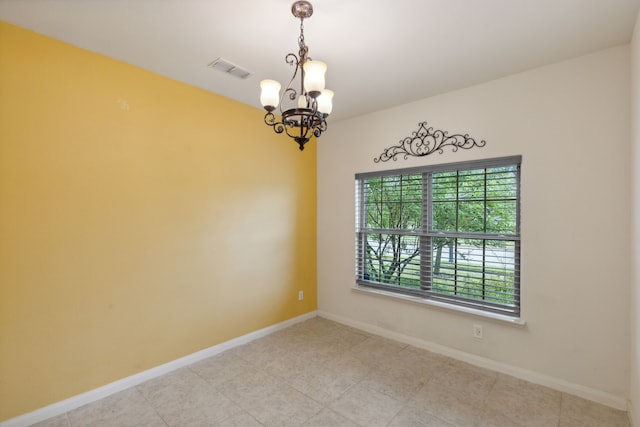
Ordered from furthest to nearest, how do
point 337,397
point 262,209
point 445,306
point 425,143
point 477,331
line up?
point 262,209 < point 425,143 < point 445,306 < point 477,331 < point 337,397

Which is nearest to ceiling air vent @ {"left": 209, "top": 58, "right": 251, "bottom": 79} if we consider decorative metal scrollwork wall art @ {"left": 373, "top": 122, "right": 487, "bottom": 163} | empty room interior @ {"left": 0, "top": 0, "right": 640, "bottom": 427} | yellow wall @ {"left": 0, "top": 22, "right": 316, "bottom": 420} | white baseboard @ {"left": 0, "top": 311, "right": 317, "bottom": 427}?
empty room interior @ {"left": 0, "top": 0, "right": 640, "bottom": 427}

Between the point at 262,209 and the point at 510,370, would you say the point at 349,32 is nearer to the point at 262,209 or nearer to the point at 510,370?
the point at 262,209

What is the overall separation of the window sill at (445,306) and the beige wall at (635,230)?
0.69 m

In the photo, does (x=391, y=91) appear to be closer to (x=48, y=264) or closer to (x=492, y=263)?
(x=492, y=263)

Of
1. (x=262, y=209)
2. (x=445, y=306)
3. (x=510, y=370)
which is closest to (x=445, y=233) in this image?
(x=445, y=306)

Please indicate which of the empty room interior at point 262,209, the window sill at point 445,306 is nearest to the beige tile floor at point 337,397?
the empty room interior at point 262,209

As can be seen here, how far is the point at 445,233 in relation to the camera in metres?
3.05

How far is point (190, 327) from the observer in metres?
2.84

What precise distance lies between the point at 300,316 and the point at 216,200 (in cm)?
184

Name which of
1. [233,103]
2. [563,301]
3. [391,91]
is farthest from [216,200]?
[563,301]

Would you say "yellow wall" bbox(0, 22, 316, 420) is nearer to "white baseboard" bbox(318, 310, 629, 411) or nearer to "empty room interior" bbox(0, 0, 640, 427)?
"empty room interior" bbox(0, 0, 640, 427)

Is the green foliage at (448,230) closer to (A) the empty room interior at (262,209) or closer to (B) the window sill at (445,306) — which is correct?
(A) the empty room interior at (262,209)

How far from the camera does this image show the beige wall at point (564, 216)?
7.12 feet

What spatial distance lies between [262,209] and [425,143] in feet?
6.21
